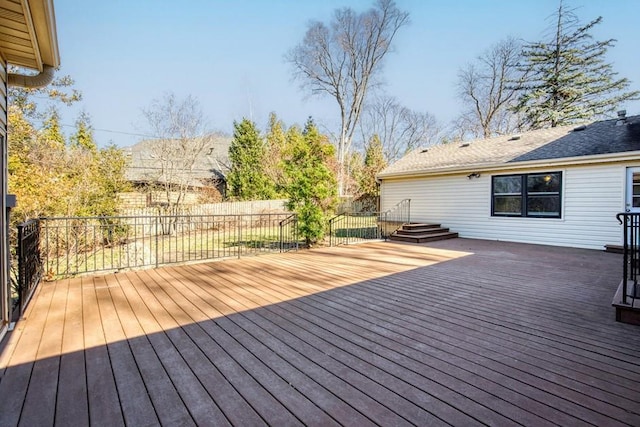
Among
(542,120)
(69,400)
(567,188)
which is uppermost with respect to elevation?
(542,120)

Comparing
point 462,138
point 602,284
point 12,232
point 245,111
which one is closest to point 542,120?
point 462,138

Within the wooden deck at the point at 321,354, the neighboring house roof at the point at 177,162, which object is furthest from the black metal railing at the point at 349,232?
the neighboring house roof at the point at 177,162

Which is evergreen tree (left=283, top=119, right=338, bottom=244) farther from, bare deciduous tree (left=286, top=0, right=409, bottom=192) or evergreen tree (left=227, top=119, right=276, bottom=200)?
evergreen tree (left=227, top=119, right=276, bottom=200)

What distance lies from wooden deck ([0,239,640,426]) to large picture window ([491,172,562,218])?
14.5 feet

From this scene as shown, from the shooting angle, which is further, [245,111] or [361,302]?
[245,111]

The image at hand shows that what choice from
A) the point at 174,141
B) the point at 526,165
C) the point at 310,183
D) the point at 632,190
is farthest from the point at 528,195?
the point at 174,141

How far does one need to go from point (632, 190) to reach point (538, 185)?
6.06 feet

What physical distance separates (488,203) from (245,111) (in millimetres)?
18406

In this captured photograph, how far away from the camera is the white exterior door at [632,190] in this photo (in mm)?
7133

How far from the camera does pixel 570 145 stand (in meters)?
8.41

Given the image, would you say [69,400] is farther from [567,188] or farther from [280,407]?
[567,188]

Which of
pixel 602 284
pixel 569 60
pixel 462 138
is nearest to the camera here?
pixel 602 284

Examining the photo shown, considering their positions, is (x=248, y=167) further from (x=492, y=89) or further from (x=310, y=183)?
(x=492, y=89)

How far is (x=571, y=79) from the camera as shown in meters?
17.2
